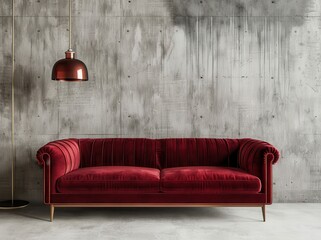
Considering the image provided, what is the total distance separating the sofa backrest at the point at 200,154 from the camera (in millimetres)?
4785

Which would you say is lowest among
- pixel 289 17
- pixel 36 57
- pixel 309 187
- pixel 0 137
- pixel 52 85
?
pixel 309 187

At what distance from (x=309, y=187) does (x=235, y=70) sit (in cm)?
175

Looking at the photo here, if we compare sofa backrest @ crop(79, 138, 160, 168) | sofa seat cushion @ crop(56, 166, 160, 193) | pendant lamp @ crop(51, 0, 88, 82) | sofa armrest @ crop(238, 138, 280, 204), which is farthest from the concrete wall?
sofa seat cushion @ crop(56, 166, 160, 193)

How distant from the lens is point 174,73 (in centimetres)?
519

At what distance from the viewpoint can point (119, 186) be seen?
407cm

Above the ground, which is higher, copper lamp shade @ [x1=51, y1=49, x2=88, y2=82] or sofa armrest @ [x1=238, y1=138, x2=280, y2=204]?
copper lamp shade @ [x1=51, y1=49, x2=88, y2=82]

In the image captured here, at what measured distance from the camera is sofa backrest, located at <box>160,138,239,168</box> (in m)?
4.79

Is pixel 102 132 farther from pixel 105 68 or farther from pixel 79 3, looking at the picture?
pixel 79 3

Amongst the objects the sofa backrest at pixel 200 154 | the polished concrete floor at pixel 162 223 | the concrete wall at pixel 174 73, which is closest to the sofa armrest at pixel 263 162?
the polished concrete floor at pixel 162 223

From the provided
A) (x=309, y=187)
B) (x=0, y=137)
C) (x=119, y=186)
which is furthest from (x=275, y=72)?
(x=0, y=137)

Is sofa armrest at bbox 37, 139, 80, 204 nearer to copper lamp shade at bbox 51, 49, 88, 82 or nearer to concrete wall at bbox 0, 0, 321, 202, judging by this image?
copper lamp shade at bbox 51, 49, 88, 82

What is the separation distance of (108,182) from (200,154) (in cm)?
125

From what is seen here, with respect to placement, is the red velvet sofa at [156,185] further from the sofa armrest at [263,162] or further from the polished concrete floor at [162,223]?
the polished concrete floor at [162,223]

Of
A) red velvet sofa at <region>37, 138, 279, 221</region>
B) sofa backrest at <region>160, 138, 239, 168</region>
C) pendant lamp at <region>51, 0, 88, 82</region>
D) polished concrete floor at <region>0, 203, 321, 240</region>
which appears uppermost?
pendant lamp at <region>51, 0, 88, 82</region>
